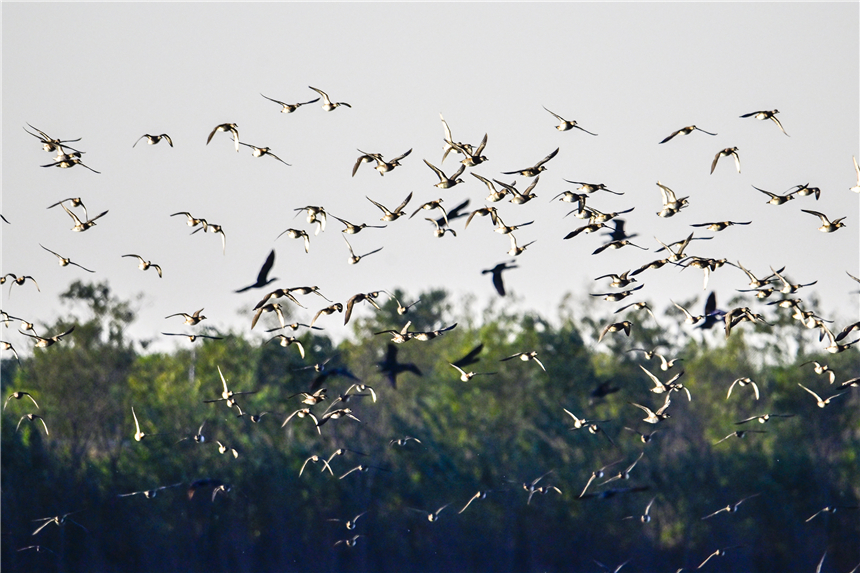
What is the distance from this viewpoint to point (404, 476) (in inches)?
2077

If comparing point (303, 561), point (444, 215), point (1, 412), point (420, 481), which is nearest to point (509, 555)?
point (420, 481)

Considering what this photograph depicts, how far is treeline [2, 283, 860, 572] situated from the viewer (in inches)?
1986

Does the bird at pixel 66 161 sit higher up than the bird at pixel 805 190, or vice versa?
the bird at pixel 66 161

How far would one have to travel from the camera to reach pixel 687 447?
188 ft

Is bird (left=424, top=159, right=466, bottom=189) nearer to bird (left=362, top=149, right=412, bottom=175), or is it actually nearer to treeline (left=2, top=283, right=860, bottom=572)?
bird (left=362, top=149, right=412, bottom=175)

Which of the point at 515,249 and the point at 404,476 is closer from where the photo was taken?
the point at 515,249

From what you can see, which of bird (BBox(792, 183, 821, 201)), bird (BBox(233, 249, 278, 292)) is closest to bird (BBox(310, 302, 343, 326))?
bird (BBox(233, 249, 278, 292))

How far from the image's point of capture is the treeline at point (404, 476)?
5044 centimetres

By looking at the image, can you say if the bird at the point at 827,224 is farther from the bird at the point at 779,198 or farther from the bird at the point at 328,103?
the bird at the point at 328,103

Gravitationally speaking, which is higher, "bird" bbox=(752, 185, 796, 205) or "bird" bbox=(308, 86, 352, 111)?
"bird" bbox=(308, 86, 352, 111)

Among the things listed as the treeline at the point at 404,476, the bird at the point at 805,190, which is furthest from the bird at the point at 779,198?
the treeline at the point at 404,476

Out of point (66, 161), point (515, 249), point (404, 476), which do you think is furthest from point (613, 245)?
point (404, 476)

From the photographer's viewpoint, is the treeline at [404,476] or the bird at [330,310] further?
the treeline at [404,476]

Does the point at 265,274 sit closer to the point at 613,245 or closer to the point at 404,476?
the point at 613,245
